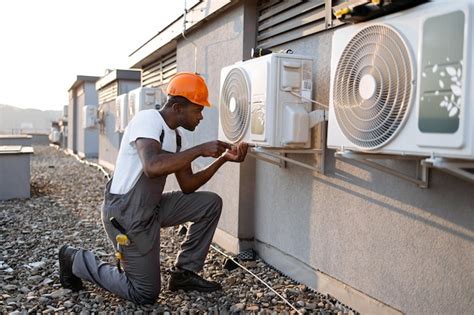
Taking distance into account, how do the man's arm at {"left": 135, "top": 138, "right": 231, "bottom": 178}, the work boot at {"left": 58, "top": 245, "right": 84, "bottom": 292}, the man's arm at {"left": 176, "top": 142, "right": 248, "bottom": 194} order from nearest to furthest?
the man's arm at {"left": 135, "top": 138, "right": 231, "bottom": 178}, the man's arm at {"left": 176, "top": 142, "right": 248, "bottom": 194}, the work boot at {"left": 58, "top": 245, "right": 84, "bottom": 292}

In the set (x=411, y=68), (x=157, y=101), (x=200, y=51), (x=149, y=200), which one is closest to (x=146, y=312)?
(x=149, y=200)

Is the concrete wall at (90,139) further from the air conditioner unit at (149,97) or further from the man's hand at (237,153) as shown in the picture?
the man's hand at (237,153)

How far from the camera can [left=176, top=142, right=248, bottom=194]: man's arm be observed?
367 cm

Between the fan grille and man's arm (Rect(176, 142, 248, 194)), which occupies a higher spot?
the fan grille

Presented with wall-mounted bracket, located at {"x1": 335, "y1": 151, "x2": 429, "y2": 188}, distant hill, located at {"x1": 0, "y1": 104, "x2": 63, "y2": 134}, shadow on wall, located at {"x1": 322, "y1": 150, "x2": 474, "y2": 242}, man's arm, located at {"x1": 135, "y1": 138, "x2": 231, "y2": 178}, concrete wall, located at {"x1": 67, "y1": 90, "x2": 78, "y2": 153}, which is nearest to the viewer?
shadow on wall, located at {"x1": 322, "y1": 150, "x2": 474, "y2": 242}

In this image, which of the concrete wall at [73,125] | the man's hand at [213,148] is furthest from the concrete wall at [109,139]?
the man's hand at [213,148]

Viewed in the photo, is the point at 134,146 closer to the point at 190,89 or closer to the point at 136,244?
the point at 190,89

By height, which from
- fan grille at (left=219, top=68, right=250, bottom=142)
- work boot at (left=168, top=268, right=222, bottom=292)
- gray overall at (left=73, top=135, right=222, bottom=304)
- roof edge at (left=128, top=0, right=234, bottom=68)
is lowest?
work boot at (left=168, top=268, right=222, bottom=292)

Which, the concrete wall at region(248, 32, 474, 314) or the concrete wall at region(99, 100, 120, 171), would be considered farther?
the concrete wall at region(99, 100, 120, 171)

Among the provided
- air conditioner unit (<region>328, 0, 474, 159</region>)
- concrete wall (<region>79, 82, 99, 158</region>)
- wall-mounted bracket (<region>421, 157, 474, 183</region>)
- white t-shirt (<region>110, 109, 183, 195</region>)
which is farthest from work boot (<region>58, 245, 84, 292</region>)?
concrete wall (<region>79, 82, 99, 158</region>)

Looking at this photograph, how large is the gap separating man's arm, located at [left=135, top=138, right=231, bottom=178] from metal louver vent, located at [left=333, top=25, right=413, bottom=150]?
3.24 feet

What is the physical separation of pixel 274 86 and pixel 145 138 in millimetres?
931

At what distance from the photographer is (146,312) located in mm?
3510

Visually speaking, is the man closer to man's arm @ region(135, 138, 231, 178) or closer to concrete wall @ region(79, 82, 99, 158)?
man's arm @ region(135, 138, 231, 178)
